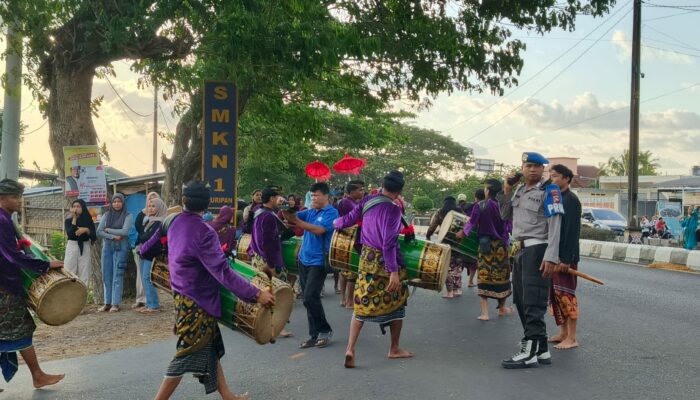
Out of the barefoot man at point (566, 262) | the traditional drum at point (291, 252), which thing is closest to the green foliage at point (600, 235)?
the traditional drum at point (291, 252)

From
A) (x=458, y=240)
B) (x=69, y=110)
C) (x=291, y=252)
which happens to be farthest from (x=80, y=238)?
(x=458, y=240)

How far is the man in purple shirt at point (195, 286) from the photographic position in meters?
4.72

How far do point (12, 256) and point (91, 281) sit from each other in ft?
21.3

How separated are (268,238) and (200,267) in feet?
9.85

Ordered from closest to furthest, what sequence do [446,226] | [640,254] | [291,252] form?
1. [291,252]
2. [446,226]
3. [640,254]

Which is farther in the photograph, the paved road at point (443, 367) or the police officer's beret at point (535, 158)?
the police officer's beret at point (535, 158)

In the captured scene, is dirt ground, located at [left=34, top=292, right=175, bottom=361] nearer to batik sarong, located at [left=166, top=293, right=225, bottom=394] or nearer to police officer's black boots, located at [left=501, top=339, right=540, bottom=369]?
batik sarong, located at [left=166, top=293, right=225, bottom=394]

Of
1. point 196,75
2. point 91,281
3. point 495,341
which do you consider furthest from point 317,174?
point 495,341

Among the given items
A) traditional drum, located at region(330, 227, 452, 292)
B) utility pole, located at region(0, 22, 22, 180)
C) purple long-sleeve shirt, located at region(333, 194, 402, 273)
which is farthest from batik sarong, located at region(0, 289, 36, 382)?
utility pole, located at region(0, 22, 22, 180)

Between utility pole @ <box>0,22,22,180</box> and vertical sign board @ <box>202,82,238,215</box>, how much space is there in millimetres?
2752

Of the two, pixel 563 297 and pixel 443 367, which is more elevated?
pixel 563 297

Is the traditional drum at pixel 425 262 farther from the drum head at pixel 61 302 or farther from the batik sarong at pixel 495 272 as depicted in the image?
the drum head at pixel 61 302

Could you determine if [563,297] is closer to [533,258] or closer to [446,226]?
[533,258]

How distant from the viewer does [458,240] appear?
9.62 metres
